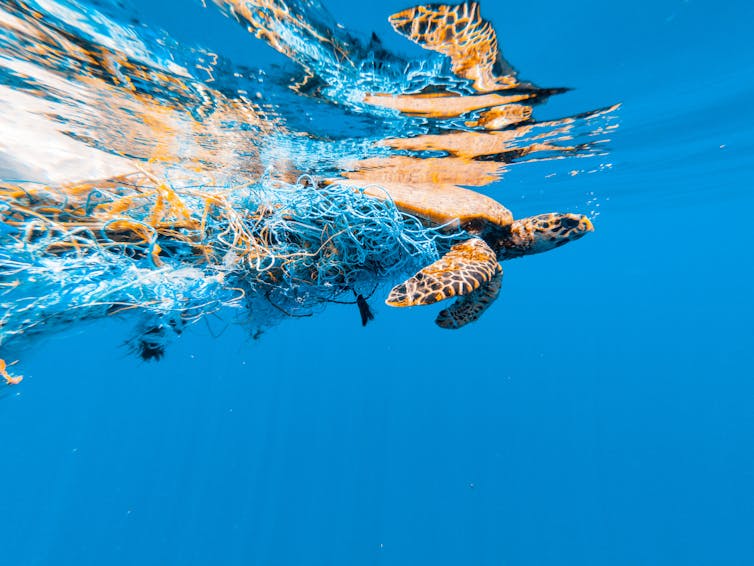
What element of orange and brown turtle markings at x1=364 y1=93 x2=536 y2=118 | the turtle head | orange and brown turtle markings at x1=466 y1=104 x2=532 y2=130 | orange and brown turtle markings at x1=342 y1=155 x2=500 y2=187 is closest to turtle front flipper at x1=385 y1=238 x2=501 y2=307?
the turtle head

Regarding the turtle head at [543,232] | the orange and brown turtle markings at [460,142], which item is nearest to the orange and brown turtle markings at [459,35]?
the orange and brown turtle markings at [460,142]

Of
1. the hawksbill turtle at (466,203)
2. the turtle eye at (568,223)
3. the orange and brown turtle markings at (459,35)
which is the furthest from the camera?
the turtle eye at (568,223)

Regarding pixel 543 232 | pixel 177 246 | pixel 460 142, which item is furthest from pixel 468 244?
pixel 460 142

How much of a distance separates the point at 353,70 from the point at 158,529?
23.1m

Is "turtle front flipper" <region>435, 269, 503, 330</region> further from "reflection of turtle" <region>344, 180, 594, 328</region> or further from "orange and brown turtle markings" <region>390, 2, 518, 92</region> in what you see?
"orange and brown turtle markings" <region>390, 2, 518, 92</region>

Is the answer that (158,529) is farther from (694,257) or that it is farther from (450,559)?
(694,257)

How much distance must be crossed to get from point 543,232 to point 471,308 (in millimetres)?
1376

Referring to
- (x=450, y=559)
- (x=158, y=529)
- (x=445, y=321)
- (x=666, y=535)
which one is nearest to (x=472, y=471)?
(x=450, y=559)

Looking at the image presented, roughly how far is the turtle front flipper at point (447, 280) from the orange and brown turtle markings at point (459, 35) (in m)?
2.12

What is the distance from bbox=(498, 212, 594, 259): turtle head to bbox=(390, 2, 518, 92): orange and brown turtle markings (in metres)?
1.87

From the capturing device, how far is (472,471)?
61.2 ft

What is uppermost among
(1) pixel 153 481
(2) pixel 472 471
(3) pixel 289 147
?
(3) pixel 289 147

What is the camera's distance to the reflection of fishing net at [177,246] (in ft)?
6.59

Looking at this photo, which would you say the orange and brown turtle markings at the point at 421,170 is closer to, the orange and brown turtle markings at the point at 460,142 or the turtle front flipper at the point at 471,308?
Result: the orange and brown turtle markings at the point at 460,142
